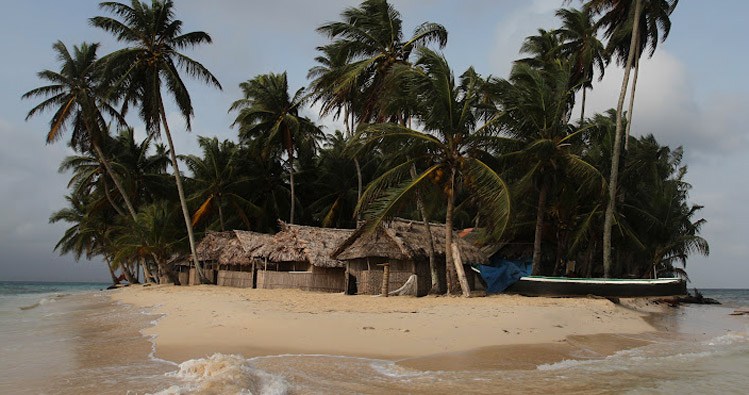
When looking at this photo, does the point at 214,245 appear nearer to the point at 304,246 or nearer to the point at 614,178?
the point at 304,246

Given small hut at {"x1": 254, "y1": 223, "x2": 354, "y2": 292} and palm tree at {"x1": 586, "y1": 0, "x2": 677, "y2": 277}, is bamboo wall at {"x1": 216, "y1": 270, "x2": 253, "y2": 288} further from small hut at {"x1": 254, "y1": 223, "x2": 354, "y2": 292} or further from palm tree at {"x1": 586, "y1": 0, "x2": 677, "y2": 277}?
palm tree at {"x1": 586, "y1": 0, "x2": 677, "y2": 277}

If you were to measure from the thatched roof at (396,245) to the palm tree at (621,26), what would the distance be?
4.53 m

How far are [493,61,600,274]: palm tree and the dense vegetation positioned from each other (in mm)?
59

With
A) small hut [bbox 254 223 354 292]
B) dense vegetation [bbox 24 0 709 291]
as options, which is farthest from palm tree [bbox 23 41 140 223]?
small hut [bbox 254 223 354 292]

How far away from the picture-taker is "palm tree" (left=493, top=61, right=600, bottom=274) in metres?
16.4

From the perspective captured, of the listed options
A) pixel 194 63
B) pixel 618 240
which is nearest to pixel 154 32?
pixel 194 63

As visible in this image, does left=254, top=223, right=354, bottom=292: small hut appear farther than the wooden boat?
Yes

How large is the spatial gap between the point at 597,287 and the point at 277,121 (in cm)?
1725

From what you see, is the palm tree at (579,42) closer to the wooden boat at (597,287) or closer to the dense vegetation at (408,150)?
the dense vegetation at (408,150)

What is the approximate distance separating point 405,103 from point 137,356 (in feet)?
34.5

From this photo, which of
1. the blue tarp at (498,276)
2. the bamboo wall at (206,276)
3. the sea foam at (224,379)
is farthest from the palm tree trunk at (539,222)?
the bamboo wall at (206,276)

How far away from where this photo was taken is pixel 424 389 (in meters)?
5.57

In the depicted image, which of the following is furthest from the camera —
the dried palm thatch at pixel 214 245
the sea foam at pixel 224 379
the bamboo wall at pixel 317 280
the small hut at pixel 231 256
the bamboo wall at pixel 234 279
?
the dried palm thatch at pixel 214 245

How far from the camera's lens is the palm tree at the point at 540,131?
16422mm
